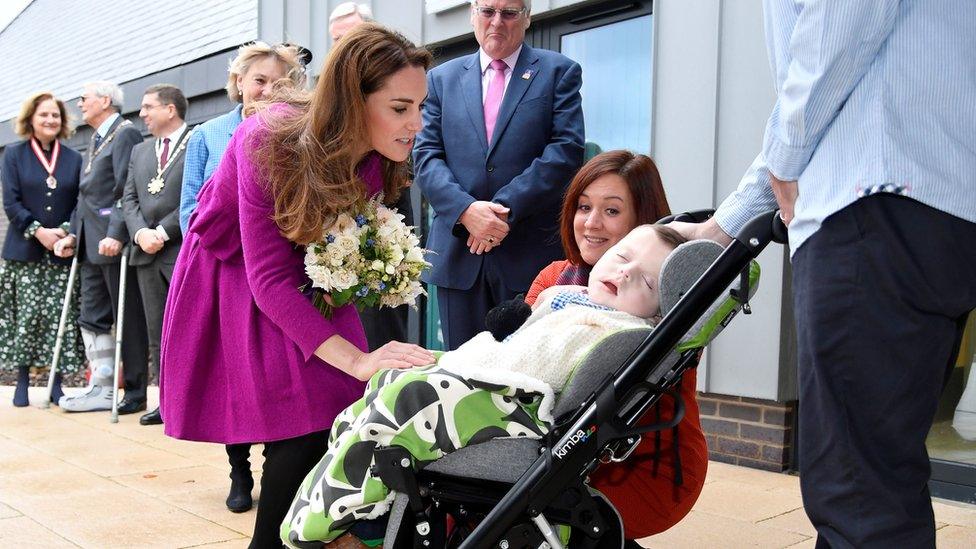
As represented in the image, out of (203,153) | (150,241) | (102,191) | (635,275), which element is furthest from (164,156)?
(635,275)

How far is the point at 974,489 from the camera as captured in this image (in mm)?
4188

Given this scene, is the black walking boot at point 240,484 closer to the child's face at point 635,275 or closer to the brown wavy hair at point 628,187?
the brown wavy hair at point 628,187

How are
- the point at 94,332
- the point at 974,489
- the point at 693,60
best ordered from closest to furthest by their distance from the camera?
the point at 974,489
the point at 693,60
the point at 94,332

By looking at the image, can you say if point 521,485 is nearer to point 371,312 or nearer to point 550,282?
point 550,282

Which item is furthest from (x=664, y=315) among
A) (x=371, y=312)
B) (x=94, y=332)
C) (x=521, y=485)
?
(x=94, y=332)

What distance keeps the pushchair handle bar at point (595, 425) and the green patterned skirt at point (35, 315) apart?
5.83m

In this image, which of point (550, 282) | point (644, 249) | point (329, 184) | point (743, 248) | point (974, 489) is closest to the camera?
point (743, 248)

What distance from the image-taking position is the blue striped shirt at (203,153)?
4520mm

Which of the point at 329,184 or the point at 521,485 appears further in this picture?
the point at 329,184

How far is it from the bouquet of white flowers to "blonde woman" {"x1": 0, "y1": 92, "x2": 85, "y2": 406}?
5058mm

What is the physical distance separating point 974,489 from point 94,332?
5.58 meters

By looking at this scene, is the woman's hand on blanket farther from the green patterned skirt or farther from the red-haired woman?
the green patterned skirt

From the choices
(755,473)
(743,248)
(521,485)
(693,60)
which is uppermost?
(693,60)

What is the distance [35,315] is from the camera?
7.05 metres
